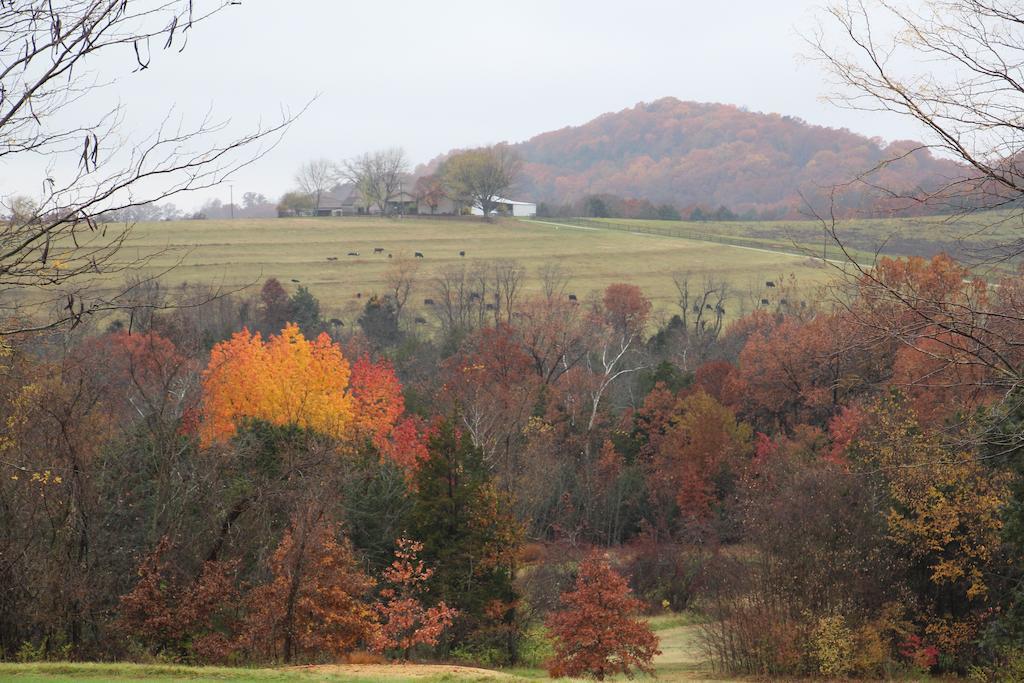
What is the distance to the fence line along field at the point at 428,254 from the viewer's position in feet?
309

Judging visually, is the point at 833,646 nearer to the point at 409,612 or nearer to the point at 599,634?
the point at 599,634

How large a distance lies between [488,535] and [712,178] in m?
158

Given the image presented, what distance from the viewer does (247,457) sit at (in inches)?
1189

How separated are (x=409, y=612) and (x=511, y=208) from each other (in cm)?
12049

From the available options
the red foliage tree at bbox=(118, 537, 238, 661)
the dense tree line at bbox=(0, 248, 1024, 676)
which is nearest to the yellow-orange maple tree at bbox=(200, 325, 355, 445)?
the dense tree line at bbox=(0, 248, 1024, 676)

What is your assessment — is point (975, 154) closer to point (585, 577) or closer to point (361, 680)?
point (361, 680)

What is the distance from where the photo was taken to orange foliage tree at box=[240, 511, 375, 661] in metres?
21.0

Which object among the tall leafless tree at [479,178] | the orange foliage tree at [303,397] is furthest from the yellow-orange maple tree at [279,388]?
the tall leafless tree at [479,178]

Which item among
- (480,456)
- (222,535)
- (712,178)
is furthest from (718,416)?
(712,178)

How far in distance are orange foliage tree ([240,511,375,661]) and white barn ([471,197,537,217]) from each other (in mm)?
115772

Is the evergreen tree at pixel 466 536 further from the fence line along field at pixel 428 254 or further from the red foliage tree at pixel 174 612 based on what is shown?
the fence line along field at pixel 428 254

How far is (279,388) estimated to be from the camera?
46.4 m

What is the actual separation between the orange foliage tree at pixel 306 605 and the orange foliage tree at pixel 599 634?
18.8 ft

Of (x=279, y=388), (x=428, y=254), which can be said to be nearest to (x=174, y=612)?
(x=279, y=388)
